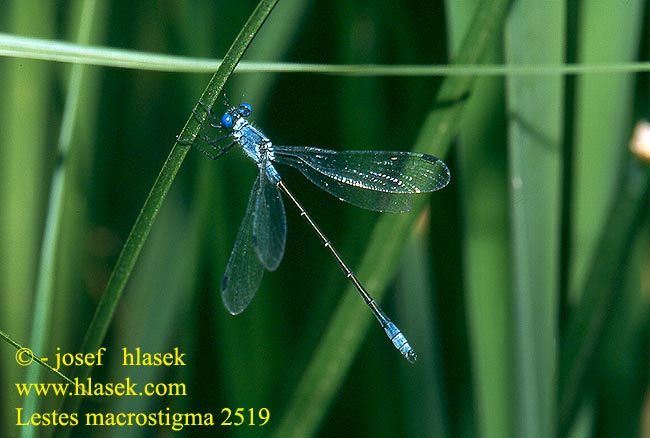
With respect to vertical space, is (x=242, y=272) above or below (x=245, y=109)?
below

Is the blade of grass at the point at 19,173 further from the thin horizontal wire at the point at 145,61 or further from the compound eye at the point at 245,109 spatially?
the thin horizontal wire at the point at 145,61

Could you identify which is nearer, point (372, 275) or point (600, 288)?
point (372, 275)

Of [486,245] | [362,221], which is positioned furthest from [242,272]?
[486,245]

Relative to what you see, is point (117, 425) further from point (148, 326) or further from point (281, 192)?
point (281, 192)

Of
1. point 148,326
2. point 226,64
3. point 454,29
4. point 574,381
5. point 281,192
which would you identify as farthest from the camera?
point 281,192

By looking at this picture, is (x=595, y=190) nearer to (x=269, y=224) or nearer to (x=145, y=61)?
(x=269, y=224)

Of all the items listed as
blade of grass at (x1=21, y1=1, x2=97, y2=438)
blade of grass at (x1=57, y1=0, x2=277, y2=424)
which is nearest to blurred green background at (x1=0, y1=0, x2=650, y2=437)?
blade of grass at (x1=21, y1=1, x2=97, y2=438)

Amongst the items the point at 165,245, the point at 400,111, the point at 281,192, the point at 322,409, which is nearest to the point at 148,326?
the point at 165,245
